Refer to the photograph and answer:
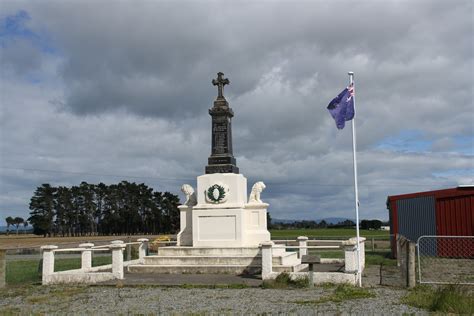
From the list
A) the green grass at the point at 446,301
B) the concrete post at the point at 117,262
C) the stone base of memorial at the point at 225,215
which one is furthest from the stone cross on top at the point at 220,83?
the green grass at the point at 446,301

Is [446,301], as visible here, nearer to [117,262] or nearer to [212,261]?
[117,262]

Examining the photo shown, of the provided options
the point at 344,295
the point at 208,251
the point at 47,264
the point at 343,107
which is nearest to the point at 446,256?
the point at 208,251

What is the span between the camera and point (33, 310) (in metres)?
9.73

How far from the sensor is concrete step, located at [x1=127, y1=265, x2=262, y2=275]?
1614 centimetres

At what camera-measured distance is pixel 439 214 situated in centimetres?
2220

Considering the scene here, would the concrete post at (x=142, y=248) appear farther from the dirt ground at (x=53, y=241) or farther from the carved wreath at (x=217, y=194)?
the dirt ground at (x=53, y=241)

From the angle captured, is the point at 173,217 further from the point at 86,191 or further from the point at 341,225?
the point at 341,225

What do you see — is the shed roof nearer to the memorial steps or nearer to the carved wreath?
the memorial steps

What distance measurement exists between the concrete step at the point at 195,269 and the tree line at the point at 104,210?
73387 millimetres

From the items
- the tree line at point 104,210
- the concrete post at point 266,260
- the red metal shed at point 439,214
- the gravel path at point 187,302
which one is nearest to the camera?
the gravel path at point 187,302

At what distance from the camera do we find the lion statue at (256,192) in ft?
63.6

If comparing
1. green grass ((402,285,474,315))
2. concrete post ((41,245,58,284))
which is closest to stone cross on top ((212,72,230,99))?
concrete post ((41,245,58,284))

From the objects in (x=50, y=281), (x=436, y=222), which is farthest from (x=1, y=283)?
(x=436, y=222)

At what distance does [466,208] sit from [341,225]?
85482 mm
